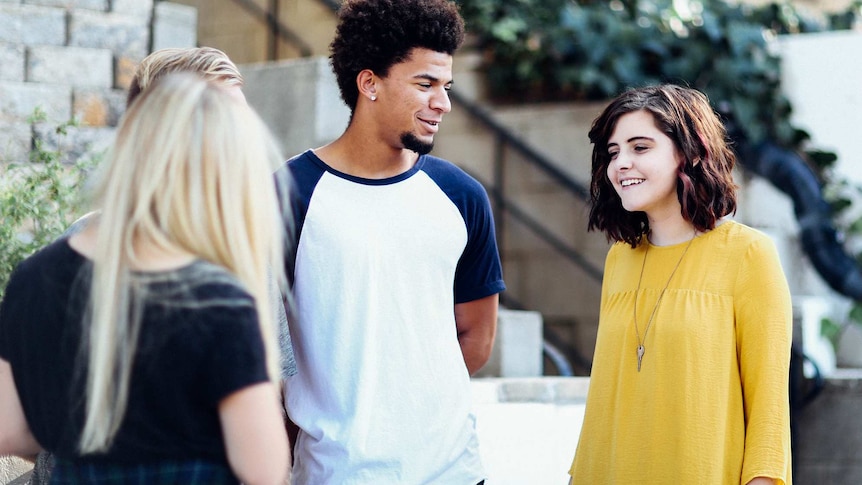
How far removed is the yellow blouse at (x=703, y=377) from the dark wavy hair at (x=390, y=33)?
78 centimetres

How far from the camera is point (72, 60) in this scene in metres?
5.50

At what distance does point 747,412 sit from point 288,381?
3.44 ft

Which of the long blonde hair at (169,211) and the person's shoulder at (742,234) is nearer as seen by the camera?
the long blonde hair at (169,211)

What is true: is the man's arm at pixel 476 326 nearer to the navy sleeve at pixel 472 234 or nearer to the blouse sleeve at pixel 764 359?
the navy sleeve at pixel 472 234

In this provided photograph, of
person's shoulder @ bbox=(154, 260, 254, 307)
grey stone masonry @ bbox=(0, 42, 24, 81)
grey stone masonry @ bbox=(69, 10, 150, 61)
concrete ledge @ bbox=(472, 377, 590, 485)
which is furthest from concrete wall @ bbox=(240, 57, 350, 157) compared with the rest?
person's shoulder @ bbox=(154, 260, 254, 307)

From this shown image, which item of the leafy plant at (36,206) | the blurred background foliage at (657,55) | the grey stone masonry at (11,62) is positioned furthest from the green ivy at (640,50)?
the leafy plant at (36,206)

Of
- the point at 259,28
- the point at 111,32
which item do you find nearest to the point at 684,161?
the point at 111,32

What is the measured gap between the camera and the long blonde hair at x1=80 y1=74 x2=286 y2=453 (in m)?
1.63

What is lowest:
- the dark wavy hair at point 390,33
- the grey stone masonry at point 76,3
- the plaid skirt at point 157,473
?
the plaid skirt at point 157,473

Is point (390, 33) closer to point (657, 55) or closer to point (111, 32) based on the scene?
point (111, 32)

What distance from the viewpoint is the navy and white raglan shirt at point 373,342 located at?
2430mm

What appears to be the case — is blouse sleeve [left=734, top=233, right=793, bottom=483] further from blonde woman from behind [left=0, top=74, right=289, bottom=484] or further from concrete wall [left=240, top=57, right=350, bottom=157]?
concrete wall [left=240, top=57, right=350, bottom=157]

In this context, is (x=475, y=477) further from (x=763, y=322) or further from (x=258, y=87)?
(x=258, y=87)

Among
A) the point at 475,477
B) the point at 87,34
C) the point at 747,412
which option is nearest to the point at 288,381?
the point at 475,477
